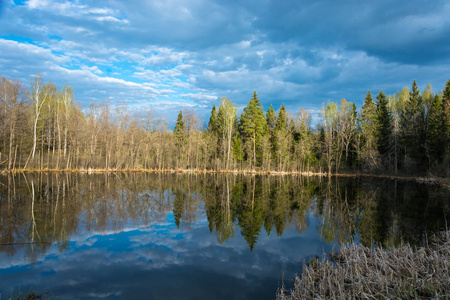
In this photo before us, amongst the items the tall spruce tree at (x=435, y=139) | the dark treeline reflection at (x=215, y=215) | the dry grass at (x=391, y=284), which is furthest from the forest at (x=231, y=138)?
the dry grass at (x=391, y=284)

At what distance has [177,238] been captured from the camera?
11469 millimetres

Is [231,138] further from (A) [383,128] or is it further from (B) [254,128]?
(A) [383,128]

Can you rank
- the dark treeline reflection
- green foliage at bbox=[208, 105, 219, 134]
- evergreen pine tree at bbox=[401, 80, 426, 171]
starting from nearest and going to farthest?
1. the dark treeline reflection
2. evergreen pine tree at bbox=[401, 80, 426, 171]
3. green foliage at bbox=[208, 105, 219, 134]

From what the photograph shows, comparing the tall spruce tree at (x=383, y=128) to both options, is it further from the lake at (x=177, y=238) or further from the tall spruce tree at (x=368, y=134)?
the lake at (x=177, y=238)

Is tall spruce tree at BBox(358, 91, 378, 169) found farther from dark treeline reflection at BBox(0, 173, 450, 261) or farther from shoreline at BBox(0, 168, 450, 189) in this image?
dark treeline reflection at BBox(0, 173, 450, 261)

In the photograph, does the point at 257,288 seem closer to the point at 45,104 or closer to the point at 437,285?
the point at 437,285

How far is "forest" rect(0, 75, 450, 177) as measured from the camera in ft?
132

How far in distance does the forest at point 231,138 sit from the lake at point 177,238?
80.5 feet

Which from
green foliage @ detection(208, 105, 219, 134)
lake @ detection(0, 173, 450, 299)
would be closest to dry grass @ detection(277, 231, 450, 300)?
lake @ detection(0, 173, 450, 299)

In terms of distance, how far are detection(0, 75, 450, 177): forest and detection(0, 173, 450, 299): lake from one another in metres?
24.5

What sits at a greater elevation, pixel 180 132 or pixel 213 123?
Answer: pixel 213 123

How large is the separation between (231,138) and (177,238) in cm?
4330

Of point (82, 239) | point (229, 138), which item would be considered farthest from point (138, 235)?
point (229, 138)

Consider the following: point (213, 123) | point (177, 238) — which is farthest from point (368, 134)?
point (177, 238)
